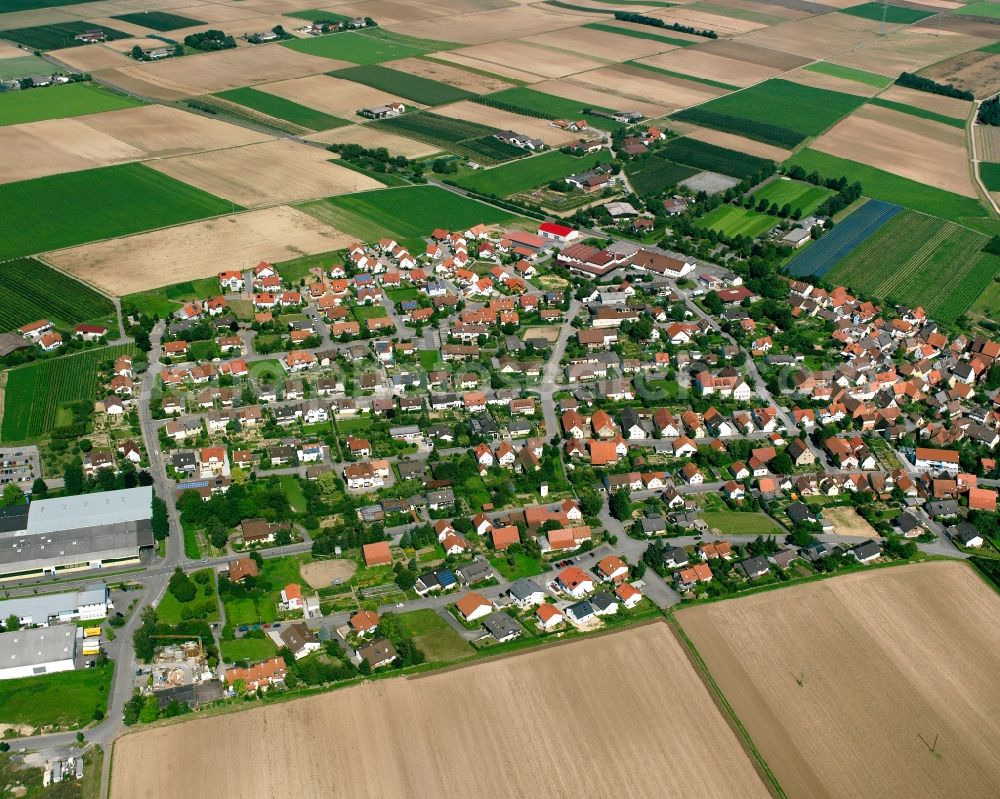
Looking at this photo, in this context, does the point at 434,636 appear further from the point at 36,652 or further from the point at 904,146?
the point at 904,146

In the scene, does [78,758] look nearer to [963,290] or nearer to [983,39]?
[963,290]

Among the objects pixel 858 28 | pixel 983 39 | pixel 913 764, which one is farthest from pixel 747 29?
pixel 913 764

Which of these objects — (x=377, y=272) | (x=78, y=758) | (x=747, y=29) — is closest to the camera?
(x=78, y=758)

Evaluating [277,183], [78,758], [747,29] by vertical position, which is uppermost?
[747,29]

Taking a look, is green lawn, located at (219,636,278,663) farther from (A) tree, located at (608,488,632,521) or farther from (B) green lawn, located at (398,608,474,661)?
(A) tree, located at (608,488,632,521)

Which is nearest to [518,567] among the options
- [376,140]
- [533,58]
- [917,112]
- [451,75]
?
[376,140]

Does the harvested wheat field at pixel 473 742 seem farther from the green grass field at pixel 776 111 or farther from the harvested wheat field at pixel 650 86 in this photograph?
the harvested wheat field at pixel 650 86

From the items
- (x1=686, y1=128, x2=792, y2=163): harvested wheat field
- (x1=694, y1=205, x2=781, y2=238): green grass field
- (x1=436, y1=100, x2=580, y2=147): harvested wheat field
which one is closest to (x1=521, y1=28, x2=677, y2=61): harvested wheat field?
(x1=436, y1=100, x2=580, y2=147): harvested wheat field
